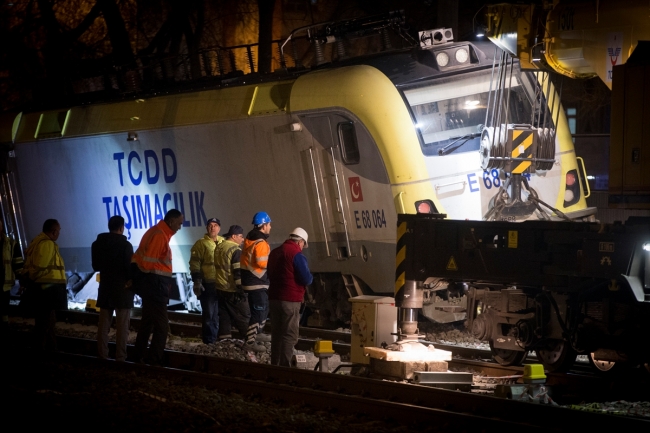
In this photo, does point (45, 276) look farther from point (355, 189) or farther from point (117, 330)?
point (355, 189)

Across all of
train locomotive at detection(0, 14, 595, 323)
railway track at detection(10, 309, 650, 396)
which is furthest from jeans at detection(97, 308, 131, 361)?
train locomotive at detection(0, 14, 595, 323)

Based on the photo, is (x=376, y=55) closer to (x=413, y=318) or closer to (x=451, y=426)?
(x=413, y=318)

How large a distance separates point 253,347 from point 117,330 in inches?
71.2

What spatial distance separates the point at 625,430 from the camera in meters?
7.78

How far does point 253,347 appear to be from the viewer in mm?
13250

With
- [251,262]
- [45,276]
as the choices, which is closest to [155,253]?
[251,262]

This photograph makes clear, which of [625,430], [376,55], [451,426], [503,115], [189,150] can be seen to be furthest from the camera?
[189,150]

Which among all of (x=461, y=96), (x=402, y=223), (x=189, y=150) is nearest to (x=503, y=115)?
(x=461, y=96)

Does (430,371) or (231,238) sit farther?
(231,238)

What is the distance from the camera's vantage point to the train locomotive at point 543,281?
9.03 metres

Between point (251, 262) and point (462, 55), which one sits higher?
point (462, 55)

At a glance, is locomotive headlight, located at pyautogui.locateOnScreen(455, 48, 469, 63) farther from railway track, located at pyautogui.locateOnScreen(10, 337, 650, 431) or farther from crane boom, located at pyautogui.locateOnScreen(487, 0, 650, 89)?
railway track, located at pyautogui.locateOnScreen(10, 337, 650, 431)

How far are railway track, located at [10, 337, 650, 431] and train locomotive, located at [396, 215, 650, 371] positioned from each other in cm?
101

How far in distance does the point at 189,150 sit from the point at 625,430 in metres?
9.71
